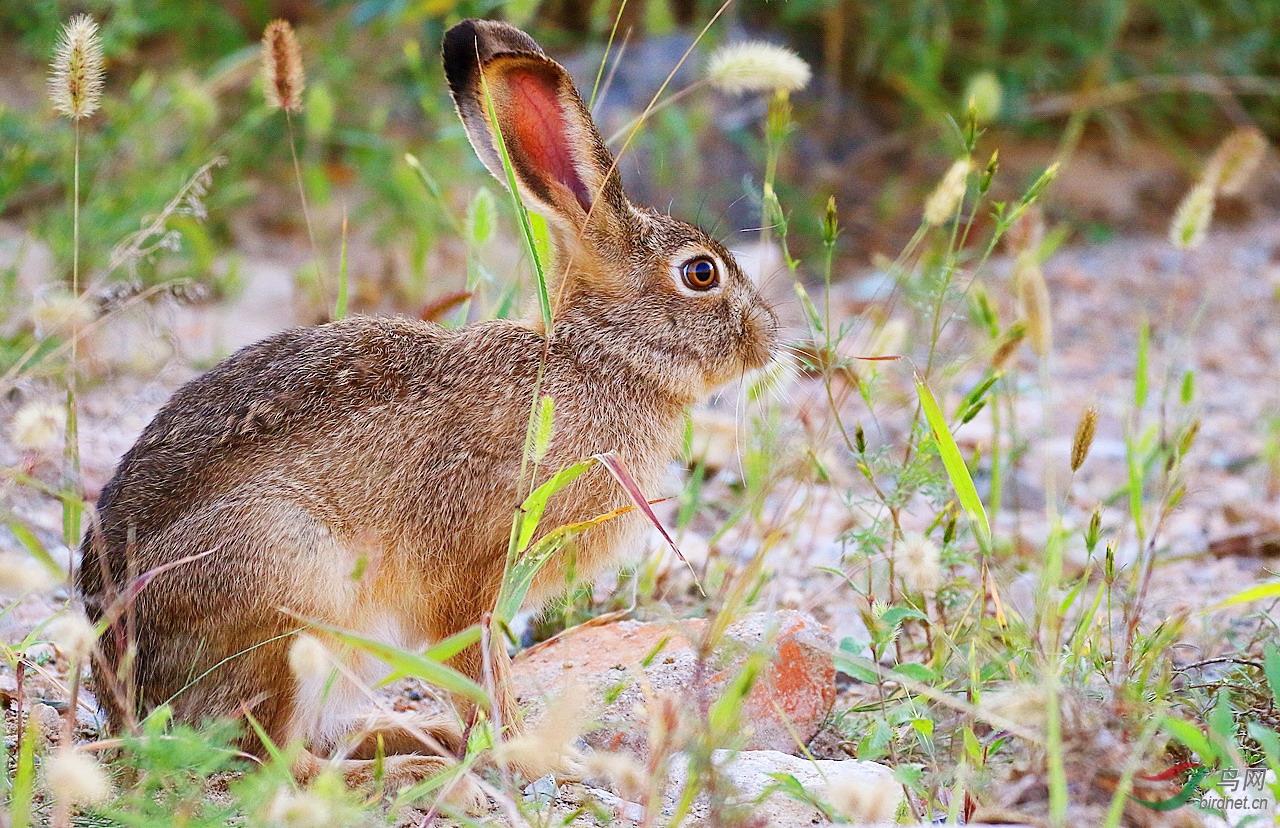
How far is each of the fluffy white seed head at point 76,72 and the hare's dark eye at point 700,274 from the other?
1.51 metres

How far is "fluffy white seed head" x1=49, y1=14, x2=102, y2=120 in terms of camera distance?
290 cm

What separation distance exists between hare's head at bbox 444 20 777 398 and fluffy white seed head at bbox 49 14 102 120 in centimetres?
82

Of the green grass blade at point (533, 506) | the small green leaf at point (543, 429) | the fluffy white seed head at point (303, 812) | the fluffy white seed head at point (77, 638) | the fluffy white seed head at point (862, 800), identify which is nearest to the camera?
the fluffy white seed head at point (303, 812)

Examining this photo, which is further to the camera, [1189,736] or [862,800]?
[1189,736]

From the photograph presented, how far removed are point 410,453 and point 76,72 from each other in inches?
43.8

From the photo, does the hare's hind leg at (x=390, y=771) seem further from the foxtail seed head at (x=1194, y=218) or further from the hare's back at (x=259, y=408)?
the foxtail seed head at (x=1194, y=218)

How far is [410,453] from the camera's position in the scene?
3.12 meters

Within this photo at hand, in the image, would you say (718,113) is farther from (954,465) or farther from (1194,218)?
(954,465)

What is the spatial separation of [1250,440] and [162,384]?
4.17 metres

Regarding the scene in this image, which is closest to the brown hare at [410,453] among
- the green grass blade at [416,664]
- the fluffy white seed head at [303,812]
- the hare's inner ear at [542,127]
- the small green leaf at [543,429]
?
the hare's inner ear at [542,127]

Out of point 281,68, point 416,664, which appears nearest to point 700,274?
point 281,68

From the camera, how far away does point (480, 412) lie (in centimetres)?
322

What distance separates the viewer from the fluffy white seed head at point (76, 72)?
290cm

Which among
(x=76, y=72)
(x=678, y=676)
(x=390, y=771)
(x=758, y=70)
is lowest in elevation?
(x=390, y=771)
